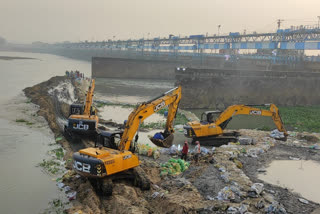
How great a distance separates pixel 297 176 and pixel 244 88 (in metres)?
25.3

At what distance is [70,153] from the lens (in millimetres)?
13625

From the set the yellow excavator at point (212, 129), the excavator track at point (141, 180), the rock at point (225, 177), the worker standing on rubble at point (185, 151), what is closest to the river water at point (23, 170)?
the excavator track at point (141, 180)

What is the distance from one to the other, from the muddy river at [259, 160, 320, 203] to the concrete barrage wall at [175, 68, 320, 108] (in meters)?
19.1

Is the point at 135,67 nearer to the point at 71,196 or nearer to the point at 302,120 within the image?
the point at 302,120

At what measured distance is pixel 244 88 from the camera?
121 feet

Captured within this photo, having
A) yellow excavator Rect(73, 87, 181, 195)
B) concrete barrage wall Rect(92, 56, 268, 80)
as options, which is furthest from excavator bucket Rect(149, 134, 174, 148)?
concrete barrage wall Rect(92, 56, 268, 80)

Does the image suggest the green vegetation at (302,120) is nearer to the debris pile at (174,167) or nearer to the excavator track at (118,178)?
the debris pile at (174,167)

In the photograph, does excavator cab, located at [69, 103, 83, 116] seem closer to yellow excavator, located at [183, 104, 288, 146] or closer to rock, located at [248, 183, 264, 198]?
yellow excavator, located at [183, 104, 288, 146]

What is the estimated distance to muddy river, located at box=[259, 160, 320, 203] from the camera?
11.0 meters

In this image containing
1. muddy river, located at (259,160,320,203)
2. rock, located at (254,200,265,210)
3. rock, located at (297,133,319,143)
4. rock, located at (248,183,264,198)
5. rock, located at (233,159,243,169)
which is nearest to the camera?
rock, located at (254,200,265,210)

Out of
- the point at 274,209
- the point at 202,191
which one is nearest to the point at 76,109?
the point at 202,191

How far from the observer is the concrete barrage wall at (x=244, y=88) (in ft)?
113

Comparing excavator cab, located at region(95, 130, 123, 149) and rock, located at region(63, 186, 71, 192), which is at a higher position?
excavator cab, located at region(95, 130, 123, 149)

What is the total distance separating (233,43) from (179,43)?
77.9ft
